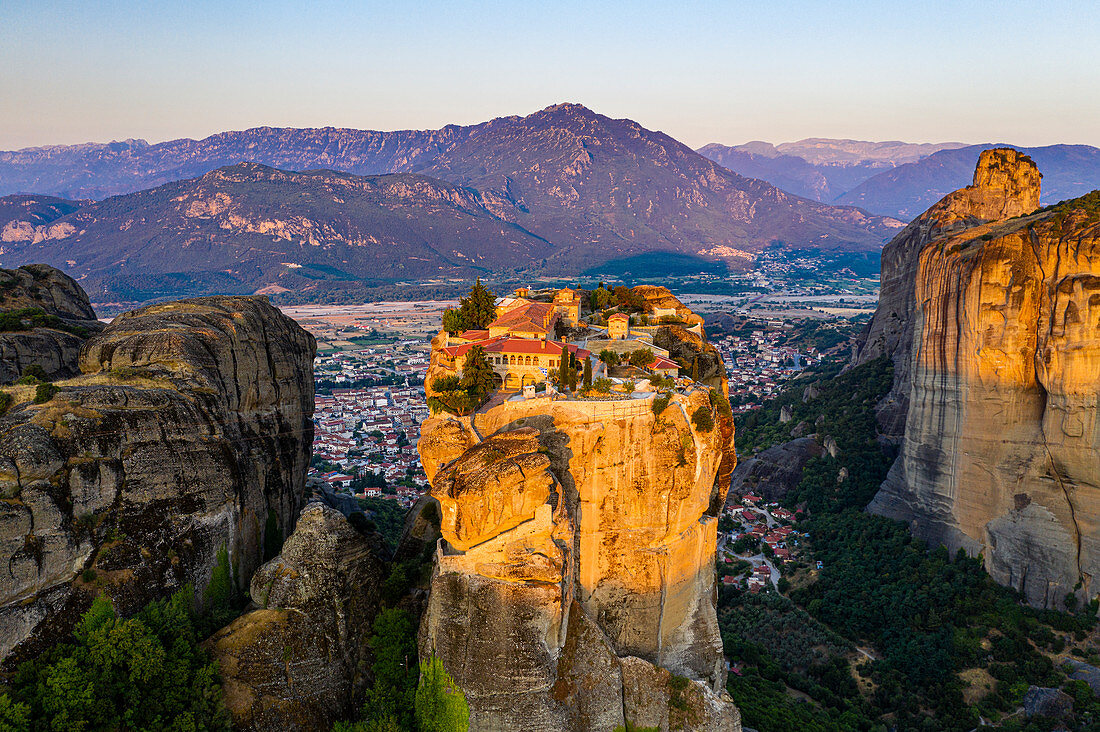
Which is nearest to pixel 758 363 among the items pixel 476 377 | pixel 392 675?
pixel 476 377

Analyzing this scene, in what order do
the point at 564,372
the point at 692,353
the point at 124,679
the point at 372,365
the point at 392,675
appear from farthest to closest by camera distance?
the point at 372,365 < the point at 692,353 < the point at 564,372 < the point at 392,675 < the point at 124,679

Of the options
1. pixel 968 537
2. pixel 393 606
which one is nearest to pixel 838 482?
pixel 968 537

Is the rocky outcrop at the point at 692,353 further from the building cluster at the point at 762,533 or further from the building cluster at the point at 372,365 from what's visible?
the building cluster at the point at 372,365

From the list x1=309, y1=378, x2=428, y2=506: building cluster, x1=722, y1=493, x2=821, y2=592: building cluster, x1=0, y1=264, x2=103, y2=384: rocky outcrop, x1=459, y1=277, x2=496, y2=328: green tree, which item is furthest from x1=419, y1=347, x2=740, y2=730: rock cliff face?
x1=309, y1=378, x2=428, y2=506: building cluster

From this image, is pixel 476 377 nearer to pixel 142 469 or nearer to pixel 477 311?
pixel 477 311

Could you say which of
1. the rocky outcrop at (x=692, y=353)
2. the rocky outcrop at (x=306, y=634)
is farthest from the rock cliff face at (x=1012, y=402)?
the rocky outcrop at (x=306, y=634)

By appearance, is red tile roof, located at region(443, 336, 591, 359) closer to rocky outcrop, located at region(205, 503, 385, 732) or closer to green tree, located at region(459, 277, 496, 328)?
green tree, located at region(459, 277, 496, 328)
